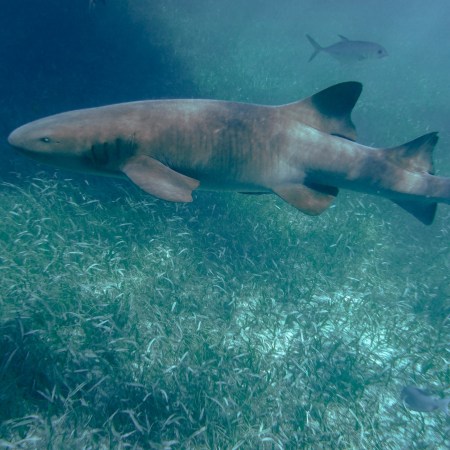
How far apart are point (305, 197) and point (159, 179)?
1854 millimetres

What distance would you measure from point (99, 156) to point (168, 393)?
2962mm

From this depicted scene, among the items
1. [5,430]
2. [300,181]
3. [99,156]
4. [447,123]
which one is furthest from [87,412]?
[447,123]

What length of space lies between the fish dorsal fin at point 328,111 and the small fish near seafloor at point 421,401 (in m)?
3.59

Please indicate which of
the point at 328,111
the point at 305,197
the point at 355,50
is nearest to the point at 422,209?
the point at 305,197

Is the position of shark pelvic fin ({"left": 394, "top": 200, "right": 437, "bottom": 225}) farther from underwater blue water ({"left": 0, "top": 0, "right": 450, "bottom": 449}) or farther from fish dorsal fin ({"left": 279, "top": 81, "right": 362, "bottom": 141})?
underwater blue water ({"left": 0, "top": 0, "right": 450, "bottom": 449})

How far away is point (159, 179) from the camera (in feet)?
11.3

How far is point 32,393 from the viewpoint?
3549 mm

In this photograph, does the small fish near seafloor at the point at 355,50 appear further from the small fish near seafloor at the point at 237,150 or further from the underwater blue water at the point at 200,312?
the small fish near seafloor at the point at 237,150

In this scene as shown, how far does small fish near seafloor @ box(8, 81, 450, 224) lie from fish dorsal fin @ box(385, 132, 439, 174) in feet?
0.04

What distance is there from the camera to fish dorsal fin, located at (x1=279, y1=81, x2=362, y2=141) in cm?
392

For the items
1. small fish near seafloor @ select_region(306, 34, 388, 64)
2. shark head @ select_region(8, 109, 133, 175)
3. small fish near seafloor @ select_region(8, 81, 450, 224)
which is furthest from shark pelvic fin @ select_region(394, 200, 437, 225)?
small fish near seafloor @ select_region(306, 34, 388, 64)

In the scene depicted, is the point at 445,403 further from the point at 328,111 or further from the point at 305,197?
the point at 328,111

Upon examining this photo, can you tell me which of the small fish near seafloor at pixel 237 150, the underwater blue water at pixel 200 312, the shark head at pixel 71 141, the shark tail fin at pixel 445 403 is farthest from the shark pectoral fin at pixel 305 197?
the shark tail fin at pixel 445 403

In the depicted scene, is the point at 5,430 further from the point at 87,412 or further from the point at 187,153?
the point at 187,153
